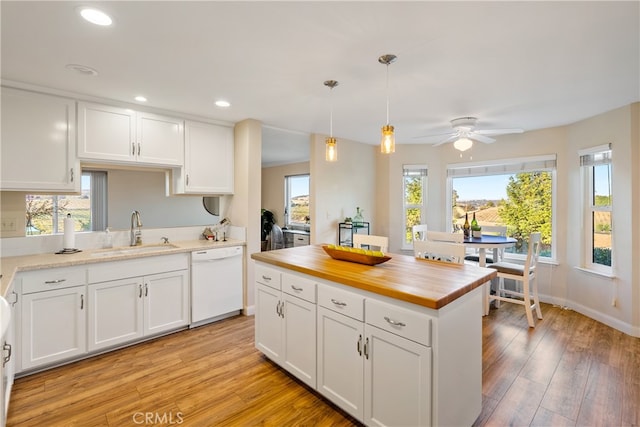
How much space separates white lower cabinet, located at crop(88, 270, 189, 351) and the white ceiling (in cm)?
176

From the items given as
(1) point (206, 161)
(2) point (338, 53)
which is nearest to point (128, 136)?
(1) point (206, 161)

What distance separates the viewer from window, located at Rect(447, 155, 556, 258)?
4.25 meters

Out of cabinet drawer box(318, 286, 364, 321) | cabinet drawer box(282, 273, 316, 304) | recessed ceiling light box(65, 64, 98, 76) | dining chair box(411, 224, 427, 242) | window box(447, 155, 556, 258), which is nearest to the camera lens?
cabinet drawer box(318, 286, 364, 321)

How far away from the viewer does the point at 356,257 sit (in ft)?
7.31

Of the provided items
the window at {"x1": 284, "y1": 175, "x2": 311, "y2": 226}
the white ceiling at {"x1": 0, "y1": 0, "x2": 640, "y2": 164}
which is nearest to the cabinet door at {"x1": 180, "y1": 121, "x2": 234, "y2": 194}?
the white ceiling at {"x1": 0, "y1": 0, "x2": 640, "y2": 164}

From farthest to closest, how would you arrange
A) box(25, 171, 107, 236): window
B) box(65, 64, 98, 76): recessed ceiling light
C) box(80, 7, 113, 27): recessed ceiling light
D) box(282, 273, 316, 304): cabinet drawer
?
box(25, 171, 107, 236): window, box(65, 64, 98, 76): recessed ceiling light, box(282, 273, 316, 304): cabinet drawer, box(80, 7, 113, 27): recessed ceiling light

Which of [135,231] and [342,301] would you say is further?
[135,231]

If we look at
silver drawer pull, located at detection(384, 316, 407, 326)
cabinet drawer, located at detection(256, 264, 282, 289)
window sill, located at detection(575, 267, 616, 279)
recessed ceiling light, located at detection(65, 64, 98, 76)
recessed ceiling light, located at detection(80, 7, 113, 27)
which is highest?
recessed ceiling light, located at detection(65, 64, 98, 76)

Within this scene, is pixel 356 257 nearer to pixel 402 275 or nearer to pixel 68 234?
pixel 402 275

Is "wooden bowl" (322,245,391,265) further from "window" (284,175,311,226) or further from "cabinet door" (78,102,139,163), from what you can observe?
"window" (284,175,311,226)

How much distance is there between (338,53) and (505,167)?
143 inches

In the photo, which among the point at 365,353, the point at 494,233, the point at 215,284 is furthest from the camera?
the point at 494,233

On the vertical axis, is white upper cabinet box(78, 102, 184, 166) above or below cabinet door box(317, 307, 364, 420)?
above

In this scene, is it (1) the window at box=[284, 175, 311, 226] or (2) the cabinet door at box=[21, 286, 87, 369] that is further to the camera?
(1) the window at box=[284, 175, 311, 226]
